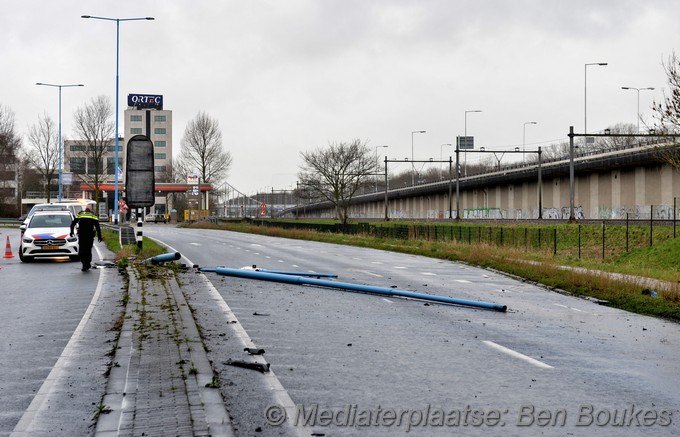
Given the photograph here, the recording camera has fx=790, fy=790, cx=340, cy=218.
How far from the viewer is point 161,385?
7047mm

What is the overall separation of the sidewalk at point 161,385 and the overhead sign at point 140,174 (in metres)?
15.4

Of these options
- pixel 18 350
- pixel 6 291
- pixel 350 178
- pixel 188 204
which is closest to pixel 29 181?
pixel 188 204

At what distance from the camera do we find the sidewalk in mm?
5828

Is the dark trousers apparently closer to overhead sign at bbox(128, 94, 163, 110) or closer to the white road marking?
the white road marking

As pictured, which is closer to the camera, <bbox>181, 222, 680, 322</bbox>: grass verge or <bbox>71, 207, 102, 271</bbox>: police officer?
<bbox>181, 222, 680, 322</bbox>: grass verge

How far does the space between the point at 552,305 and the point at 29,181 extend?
420 feet

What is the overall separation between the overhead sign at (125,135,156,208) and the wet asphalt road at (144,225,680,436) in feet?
36.1

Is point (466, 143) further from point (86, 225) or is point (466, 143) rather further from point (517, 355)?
point (517, 355)

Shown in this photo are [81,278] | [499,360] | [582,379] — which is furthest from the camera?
[81,278]

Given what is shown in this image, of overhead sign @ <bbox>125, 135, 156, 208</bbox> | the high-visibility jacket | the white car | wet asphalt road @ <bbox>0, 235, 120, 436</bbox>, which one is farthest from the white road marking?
the white car

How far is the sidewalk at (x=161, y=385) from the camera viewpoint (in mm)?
5828

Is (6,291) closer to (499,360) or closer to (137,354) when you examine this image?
(137,354)

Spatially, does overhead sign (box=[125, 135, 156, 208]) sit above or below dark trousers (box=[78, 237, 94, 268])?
above

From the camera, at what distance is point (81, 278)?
19.9 m
